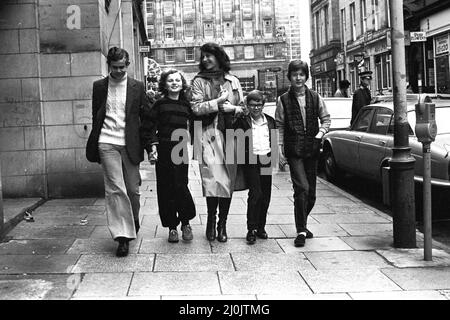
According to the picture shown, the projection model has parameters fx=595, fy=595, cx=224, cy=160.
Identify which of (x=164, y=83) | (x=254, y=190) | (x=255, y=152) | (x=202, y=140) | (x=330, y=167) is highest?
(x=164, y=83)

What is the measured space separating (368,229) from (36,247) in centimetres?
380

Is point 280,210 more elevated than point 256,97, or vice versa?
point 256,97

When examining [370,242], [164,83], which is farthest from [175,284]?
[370,242]

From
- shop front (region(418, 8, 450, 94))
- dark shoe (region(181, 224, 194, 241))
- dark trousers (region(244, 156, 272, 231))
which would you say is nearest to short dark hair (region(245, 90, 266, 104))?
dark trousers (region(244, 156, 272, 231))

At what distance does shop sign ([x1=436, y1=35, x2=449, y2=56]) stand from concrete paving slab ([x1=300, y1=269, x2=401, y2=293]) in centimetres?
1994

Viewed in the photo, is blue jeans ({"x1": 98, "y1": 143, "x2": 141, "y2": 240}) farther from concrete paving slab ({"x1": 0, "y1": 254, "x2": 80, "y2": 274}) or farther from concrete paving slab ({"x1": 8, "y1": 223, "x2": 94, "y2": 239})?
concrete paving slab ({"x1": 8, "y1": 223, "x2": 94, "y2": 239})

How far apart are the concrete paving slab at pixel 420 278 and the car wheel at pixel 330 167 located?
242 inches

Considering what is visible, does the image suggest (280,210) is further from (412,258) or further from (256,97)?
(412,258)

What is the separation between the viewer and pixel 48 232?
691cm

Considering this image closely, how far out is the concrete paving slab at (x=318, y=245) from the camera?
20.3 feet

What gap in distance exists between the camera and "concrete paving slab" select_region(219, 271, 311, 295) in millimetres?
4782

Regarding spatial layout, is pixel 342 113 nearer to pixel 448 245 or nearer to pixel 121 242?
pixel 448 245

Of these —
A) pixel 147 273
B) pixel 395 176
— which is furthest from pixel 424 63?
pixel 147 273

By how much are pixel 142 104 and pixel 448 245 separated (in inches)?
147
